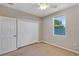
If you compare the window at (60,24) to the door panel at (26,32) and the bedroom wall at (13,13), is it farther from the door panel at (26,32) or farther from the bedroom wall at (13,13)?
the door panel at (26,32)

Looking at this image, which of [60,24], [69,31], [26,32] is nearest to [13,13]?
[26,32]

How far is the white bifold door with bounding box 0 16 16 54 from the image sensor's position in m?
3.21

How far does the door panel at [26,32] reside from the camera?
13.2 feet

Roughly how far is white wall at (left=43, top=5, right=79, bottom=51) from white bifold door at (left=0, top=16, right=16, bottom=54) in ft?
4.32

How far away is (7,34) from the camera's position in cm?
340

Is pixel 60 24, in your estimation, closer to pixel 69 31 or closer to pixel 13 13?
pixel 69 31

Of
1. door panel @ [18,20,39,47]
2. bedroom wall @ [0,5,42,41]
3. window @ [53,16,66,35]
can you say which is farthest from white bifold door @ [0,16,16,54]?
window @ [53,16,66,35]

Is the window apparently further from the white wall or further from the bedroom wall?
the bedroom wall

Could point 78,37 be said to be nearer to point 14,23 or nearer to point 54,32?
point 54,32

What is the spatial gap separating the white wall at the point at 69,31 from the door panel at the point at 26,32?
0.80 meters

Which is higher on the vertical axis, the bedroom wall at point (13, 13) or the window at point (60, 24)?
the bedroom wall at point (13, 13)

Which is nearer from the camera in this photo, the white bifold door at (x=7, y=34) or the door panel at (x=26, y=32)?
the white bifold door at (x=7, y=34)

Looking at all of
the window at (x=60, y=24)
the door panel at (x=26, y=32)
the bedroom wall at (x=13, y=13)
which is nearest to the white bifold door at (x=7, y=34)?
the bedroom wall at (x=13, y=13)

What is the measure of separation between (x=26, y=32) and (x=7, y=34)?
112 centimetres
